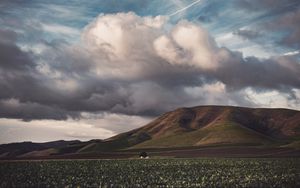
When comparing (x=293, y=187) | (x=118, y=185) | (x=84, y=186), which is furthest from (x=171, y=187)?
(x=293, y=187)

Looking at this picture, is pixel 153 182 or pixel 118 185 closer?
pixel 118 185

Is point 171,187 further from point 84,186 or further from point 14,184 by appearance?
point 14,184

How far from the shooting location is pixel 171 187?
41.4 m

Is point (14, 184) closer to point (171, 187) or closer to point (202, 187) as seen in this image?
point (171, 187)

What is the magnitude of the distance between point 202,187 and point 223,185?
119 inches

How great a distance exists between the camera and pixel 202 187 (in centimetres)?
4166

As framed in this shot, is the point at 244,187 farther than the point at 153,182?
No

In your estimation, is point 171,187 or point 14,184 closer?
point 171,187

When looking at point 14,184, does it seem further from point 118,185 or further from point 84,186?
point 118,185

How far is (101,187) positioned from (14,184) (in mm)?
10434

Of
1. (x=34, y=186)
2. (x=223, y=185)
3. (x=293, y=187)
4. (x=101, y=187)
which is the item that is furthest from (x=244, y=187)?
(x=34, y=186)

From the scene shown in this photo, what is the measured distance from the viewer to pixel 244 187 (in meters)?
42.0

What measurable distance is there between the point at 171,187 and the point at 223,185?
233 inches

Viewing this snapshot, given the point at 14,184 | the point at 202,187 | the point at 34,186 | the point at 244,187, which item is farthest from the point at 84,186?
the point at 244,187
